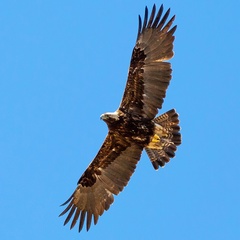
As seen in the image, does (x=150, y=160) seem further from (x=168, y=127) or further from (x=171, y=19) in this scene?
(x=171, y=19)

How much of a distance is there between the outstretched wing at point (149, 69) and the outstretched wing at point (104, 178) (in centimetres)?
107

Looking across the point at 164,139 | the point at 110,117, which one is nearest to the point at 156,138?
the point at 164,139

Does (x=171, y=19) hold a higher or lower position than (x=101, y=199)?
higher

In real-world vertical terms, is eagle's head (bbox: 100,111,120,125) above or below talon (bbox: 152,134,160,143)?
above

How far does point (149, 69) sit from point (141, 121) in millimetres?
1290

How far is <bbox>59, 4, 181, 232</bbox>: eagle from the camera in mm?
25516

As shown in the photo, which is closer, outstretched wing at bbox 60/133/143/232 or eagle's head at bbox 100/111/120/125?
eagle's head at bbox 100/111/120/125

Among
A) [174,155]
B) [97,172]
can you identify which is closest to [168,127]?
[174,155]

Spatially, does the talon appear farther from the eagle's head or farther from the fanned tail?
the eagle's head

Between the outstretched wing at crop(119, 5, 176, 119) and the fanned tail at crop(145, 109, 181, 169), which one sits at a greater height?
the outstretched wing at crop(119, 5, 176, 119)

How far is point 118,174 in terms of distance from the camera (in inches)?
1041

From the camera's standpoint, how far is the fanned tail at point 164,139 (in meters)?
25.7

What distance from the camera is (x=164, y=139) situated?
25.8 metres

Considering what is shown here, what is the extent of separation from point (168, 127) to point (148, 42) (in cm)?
214
